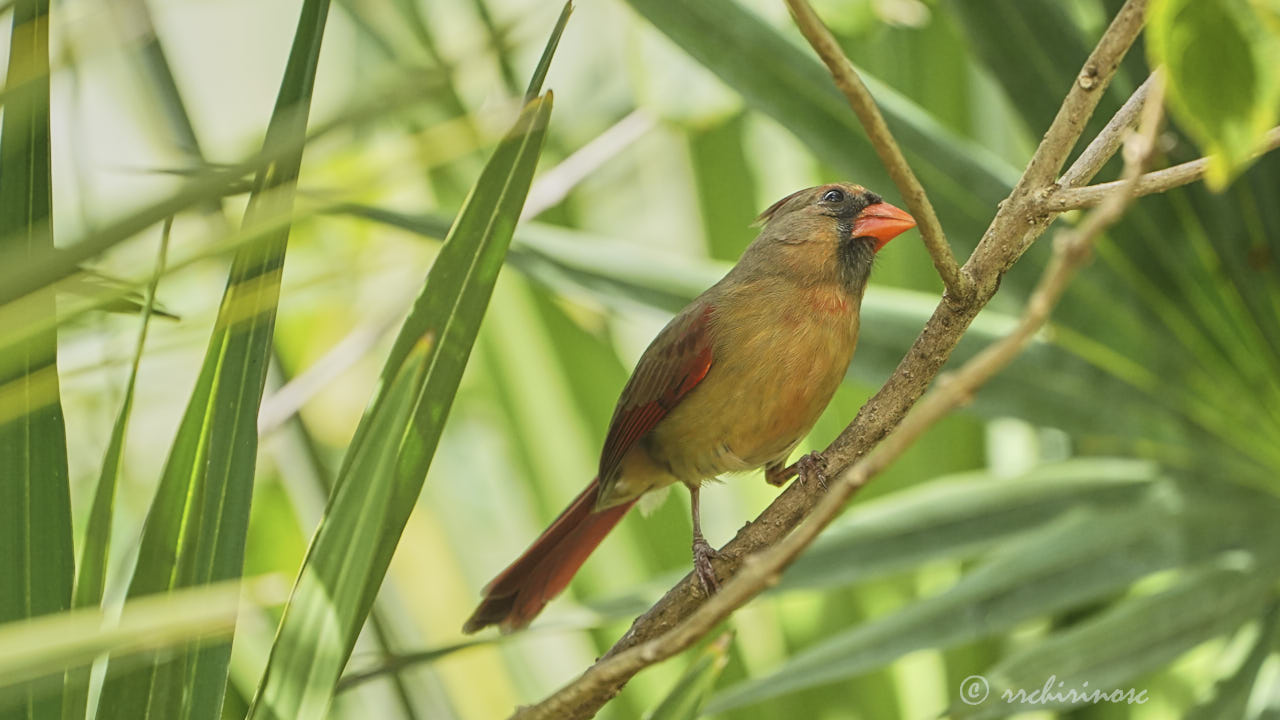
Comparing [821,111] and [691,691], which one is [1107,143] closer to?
[821,111]

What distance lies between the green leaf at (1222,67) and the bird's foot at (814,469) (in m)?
0.96

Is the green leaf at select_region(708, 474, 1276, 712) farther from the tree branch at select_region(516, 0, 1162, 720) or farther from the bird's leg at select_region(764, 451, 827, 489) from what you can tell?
the tree branch at select_region(516, 0, 1162, 720)

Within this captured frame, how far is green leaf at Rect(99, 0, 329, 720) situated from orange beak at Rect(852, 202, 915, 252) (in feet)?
4.37

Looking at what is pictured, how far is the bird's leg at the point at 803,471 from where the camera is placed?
1577mm

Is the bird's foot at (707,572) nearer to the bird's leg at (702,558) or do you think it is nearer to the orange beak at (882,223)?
the bird's leg at (702,558)

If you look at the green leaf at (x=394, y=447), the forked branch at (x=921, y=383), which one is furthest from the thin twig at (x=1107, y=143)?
the green leaf at (x=394, y=447)

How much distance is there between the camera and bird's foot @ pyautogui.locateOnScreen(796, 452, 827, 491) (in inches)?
60.8

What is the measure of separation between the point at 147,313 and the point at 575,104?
9.39ft

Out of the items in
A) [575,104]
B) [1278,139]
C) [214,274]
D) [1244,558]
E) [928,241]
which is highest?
[575,104]

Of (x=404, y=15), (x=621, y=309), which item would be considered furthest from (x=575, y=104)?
(x=621, y=309)

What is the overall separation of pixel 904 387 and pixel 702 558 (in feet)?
1.94

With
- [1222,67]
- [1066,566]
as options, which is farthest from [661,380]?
[1222,67]

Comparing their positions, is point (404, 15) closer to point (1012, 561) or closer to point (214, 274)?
point (214, 274)

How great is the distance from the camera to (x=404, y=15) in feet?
10.3
